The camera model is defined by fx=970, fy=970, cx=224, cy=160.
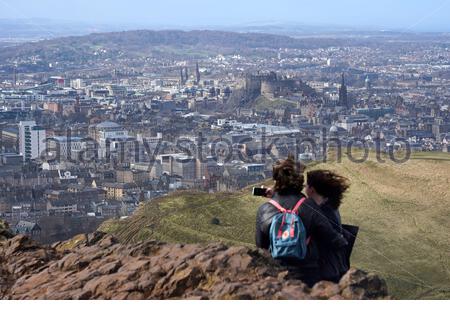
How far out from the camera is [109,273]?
4.29 metres

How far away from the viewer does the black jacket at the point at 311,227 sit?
4.19m

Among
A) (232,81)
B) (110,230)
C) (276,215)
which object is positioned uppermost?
(276,215)

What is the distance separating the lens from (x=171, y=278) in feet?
13.5

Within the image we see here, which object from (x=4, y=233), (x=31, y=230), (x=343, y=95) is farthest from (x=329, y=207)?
(x=343, y=95)

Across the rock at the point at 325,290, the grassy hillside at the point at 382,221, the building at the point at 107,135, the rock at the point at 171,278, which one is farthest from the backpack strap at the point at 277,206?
the building at the point at 107,135

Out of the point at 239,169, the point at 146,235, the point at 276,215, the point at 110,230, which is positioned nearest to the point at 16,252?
the point at 276,215

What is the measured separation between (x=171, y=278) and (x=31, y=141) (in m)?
20.1

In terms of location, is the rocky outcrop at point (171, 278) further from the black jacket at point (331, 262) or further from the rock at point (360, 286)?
the black jacket at point (331, 262)

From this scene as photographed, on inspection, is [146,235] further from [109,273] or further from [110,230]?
[109,273]

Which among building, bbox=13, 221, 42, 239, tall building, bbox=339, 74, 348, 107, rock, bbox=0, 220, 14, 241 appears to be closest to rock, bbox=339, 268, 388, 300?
rock, bbox=0, 220, 14, 241

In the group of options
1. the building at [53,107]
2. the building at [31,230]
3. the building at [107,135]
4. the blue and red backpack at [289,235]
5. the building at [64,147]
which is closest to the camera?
the blue and red backpack at [289,235]
